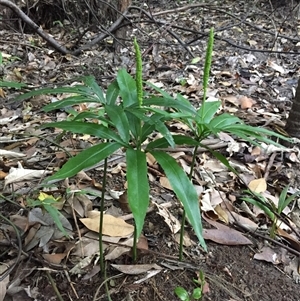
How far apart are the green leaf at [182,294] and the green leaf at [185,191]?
32cm

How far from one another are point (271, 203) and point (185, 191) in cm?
81

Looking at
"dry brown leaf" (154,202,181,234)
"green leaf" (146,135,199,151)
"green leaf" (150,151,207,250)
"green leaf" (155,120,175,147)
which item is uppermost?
"green leaf" (155,120,175,147)

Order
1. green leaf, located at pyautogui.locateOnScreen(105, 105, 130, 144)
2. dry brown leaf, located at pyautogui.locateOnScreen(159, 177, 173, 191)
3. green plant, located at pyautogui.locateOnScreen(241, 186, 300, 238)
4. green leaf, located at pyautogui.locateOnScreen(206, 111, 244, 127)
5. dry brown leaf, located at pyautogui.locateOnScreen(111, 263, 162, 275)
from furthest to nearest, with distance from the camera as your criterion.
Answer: dry brown leaf, located at pyautogui.locateOnScreen(159, 177, 173, 191), green plant, located at pyautogui.locateOnScreen(241, 186, 300, 238), dry brown leaf, located at pyautogui.locateOnScreen(111, 263, 162, 275), green leaf, located at pyautogui.locateOnScreen(206, 111, 244, 127), green leaf, located at pyautogui.locateOnScreen(105, 105, 130, 144)

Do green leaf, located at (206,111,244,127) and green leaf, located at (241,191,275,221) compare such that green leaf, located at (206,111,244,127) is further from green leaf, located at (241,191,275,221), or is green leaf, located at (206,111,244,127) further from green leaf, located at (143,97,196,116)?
green leaf, located at (241,191,275,221)

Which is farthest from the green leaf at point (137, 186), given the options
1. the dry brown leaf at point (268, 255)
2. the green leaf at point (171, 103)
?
the dry brown leaf at point (268, 255)

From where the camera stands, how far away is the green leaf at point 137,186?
37.3 inches

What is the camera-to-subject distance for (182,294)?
1.28 metres

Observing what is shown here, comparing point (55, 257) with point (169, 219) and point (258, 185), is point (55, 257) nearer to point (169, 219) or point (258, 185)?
point (169, 219)

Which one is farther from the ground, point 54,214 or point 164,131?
point 164,131

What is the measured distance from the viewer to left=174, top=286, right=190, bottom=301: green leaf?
1.28 m

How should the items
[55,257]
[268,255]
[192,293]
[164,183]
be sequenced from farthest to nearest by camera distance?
1. [164,183]
2. [268,255]
3. [55,257]
4. [192,293]

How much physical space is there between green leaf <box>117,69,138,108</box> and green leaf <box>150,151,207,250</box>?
0.22m

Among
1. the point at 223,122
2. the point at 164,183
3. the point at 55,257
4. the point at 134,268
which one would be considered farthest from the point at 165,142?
the point at 164,183

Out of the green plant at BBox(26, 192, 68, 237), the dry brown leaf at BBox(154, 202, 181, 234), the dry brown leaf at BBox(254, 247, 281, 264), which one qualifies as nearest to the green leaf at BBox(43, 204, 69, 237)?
the green plant at BBox(26, 192, 68, 237)
